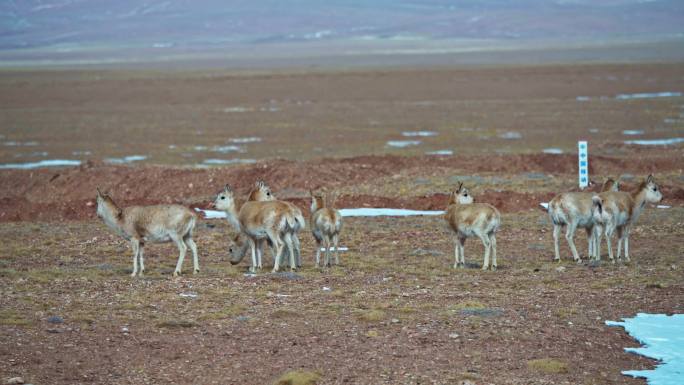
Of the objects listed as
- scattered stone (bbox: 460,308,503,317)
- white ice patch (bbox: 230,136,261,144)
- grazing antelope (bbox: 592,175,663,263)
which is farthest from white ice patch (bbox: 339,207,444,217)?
white ice patch (bbox: 230,136,261,144)

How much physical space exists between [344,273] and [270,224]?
173cm

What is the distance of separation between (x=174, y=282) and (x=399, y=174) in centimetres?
1700

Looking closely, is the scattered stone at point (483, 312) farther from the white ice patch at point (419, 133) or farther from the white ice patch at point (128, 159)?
the white ice patch at point (419, 133)

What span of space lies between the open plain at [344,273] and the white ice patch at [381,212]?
74 centimetres

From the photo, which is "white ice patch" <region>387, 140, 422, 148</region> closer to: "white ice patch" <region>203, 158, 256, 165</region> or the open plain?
the open plain

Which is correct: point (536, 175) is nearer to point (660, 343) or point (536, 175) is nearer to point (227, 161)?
point (227, 161)

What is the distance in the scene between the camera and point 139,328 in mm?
15305

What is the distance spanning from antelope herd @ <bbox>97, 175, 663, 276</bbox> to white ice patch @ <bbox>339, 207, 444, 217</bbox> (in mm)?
7692

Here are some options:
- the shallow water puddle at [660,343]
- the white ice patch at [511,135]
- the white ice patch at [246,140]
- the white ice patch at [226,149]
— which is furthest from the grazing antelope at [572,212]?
the white ice patch at [246,140]

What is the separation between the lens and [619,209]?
20.5m

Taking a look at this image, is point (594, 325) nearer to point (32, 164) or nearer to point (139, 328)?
point (139, 328)

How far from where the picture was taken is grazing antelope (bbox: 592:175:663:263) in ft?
66.4

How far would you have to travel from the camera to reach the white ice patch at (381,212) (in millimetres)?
29100

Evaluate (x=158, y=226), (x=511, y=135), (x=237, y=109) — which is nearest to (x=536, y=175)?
(x=158, y=226)
